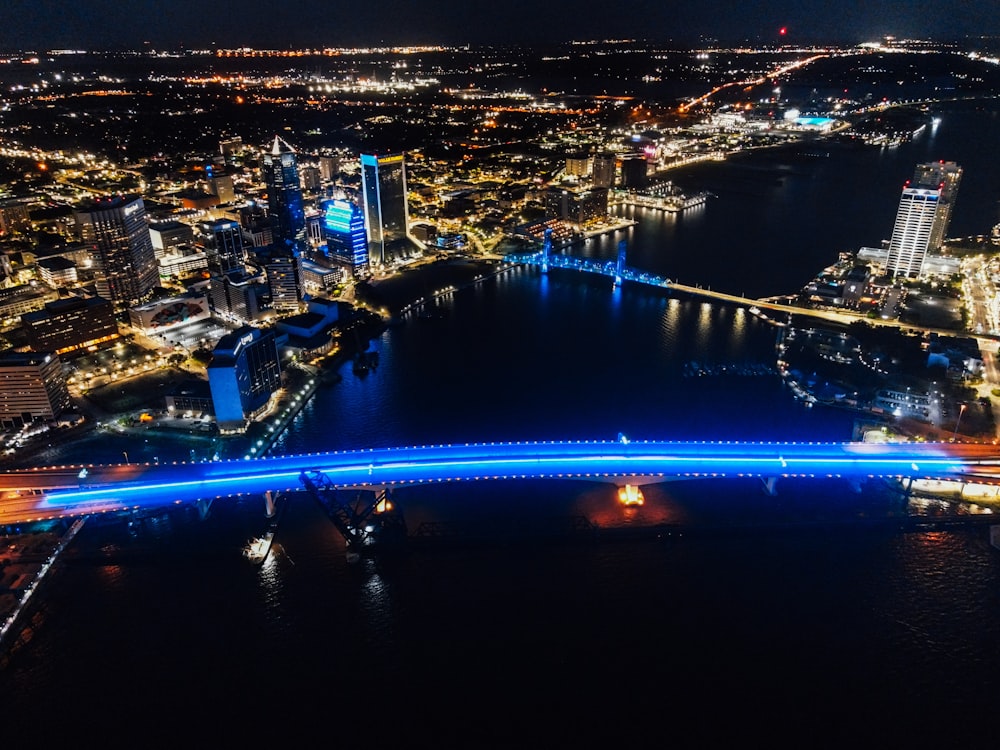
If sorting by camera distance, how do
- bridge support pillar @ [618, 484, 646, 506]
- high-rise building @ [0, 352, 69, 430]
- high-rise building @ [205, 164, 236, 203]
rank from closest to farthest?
1. bridge support pillar @ [618, 484, 646, 506]
2. high-rise building @ [0, 352, 69, 430]
3. high-rise building @ [205, 164, 236, 203]

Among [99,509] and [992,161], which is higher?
[992,161]

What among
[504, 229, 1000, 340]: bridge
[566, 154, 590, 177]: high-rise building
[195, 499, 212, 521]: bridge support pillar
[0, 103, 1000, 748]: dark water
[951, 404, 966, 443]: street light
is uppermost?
[566, 154, 590, 177]: high-rise building

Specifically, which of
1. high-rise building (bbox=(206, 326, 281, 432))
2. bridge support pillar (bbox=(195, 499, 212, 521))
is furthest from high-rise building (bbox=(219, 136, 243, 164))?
bridge support pillar (bbox=(195, 499, 212, 521))

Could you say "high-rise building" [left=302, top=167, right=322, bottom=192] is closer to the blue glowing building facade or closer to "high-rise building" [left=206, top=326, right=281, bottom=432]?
the blue glowing building facade

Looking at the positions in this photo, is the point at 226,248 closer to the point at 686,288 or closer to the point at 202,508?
the point at 202,508

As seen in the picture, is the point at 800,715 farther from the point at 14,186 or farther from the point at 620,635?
the point at 14,186

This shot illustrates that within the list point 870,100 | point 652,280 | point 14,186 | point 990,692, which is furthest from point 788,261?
point 870,100

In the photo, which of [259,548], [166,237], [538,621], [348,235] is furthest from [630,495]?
[166,237]

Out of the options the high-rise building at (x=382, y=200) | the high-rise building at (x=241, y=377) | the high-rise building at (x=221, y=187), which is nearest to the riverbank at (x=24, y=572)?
the high-rise building at (x=241, y=377)
